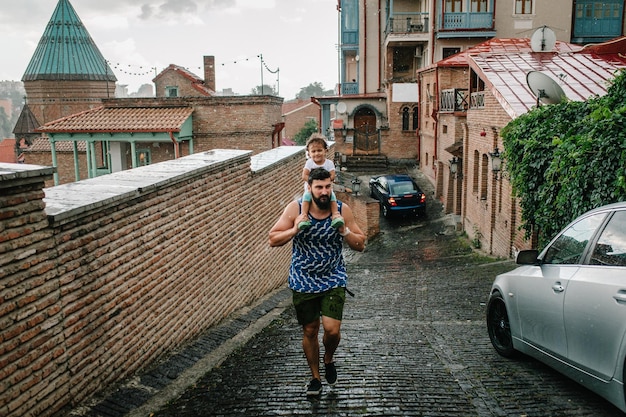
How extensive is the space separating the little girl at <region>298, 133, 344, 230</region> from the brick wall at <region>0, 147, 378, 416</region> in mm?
1448

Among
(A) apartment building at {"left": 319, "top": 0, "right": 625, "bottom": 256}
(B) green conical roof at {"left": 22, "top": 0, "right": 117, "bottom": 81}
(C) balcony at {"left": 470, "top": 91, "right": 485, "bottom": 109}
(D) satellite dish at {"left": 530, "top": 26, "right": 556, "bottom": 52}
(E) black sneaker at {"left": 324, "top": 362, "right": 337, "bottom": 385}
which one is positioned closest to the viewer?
(E) black sneaker at {"left": 324, "top": 362, "right": 337, "bottom": 385}

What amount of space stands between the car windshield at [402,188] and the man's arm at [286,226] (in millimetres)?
18362

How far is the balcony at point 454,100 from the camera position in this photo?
2228 centimetres

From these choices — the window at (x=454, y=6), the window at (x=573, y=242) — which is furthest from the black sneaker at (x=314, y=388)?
the window at (x=454, y=6)

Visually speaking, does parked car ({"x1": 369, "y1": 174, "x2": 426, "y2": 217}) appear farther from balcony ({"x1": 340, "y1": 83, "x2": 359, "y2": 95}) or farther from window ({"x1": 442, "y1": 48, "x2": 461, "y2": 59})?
balcony ({"x1": 340, "y1": 83, "x2": 359, "y2": 95})

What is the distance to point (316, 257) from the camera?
15.5 feet

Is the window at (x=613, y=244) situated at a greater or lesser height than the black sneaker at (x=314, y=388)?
greater

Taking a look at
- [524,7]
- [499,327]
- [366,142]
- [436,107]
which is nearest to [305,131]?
[366,142]

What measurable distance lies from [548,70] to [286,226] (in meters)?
14.0

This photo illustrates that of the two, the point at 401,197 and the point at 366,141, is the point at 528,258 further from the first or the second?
the point at 366,141

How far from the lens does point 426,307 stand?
9289mm

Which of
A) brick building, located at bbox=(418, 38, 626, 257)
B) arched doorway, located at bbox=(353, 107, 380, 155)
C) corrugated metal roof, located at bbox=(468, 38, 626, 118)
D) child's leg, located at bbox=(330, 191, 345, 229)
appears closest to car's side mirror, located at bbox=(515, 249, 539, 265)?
child's leg, located at bbox=(330, 191, 345, 229)

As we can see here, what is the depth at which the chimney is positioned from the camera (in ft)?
143

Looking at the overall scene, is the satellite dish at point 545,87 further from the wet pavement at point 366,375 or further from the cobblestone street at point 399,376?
the wet pavement at point 366,375
